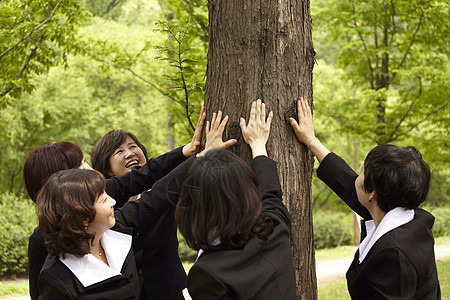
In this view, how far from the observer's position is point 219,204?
6.73ft

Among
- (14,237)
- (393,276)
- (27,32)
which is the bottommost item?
(14,237)

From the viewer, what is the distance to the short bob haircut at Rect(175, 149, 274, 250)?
205 cm

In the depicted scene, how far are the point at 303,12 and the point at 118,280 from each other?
2016mm

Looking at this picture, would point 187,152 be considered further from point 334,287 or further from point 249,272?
point 334,287

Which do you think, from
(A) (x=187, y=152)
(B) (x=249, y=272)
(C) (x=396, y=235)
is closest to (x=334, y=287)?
(A) (x=187, y=152)

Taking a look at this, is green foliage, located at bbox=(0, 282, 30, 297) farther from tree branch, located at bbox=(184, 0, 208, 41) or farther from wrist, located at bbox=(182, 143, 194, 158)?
wrist, located at bbox=(182, 143, 194, 158)

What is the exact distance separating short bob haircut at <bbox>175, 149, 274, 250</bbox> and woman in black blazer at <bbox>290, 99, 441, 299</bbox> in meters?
0.67

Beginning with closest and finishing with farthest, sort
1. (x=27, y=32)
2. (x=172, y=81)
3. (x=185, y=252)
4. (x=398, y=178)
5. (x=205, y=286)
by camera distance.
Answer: (x=205, y=286) → (x=398, y=178) → (x=172, y=81) → (x=27, y=32) → (x=185, y=252)

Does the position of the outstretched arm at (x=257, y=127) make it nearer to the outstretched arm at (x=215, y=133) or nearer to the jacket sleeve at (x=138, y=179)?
the outstretched arm at (x=215, y=133)

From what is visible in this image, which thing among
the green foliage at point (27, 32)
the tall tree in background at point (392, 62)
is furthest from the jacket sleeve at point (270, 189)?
the tall tree in background at point (392, 62)

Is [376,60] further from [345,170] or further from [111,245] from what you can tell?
[111,245]

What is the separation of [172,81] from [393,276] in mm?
2581

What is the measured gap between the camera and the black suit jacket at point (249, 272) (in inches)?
79.7

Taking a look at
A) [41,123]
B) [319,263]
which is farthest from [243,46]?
[41,123]
